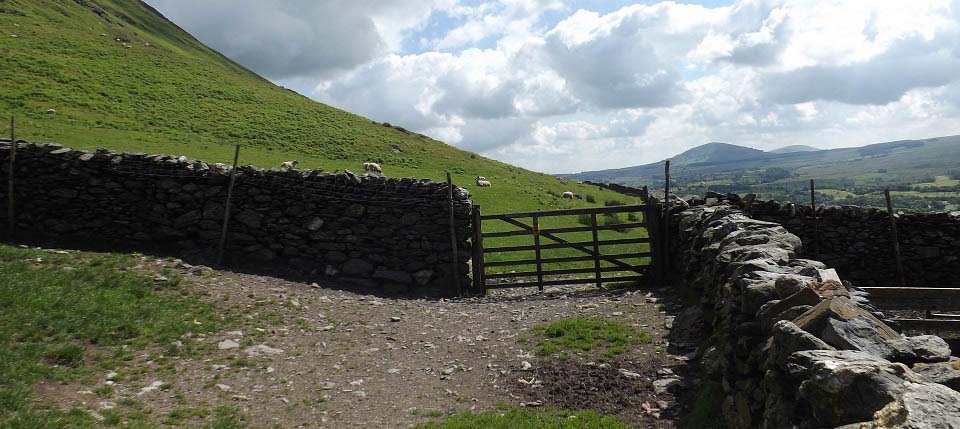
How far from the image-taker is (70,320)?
9133 mm

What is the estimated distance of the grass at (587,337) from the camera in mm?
9781

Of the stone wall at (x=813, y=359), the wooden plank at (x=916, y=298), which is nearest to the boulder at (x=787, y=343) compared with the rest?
the stone wall at (x=813, y=359)

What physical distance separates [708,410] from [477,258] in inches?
389

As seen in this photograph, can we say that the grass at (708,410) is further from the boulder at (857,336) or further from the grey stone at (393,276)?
the grey stone at (393,276)

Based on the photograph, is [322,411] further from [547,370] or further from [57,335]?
[57,335]

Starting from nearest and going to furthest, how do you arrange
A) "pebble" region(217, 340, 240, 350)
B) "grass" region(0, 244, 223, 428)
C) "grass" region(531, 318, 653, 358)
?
1. "grass" region(0, 244, 223, 428)
2. "pebble" region(217, 340, 240, 350)
3. "grass" region(531, 318, 653, 358)

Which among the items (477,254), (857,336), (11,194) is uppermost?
(11,194)

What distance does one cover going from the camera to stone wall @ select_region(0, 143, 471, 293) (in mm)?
15695

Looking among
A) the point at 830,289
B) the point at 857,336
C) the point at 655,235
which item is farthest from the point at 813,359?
the point at 655,235

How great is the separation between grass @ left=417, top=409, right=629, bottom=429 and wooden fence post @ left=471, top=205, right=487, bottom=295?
26.8ft

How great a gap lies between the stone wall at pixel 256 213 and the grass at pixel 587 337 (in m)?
→ 5.15

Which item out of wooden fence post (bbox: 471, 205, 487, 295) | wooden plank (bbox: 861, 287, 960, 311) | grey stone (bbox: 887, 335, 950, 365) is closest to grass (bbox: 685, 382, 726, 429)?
grey stone (bbox: 887, 335, 950, 365)

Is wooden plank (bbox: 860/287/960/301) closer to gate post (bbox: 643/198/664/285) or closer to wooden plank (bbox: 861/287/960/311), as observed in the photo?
wooden plank (bbox: 861/287/960/311)

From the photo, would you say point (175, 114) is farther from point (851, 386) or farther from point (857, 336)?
point (851, 386)
